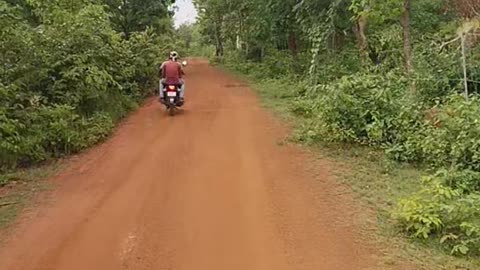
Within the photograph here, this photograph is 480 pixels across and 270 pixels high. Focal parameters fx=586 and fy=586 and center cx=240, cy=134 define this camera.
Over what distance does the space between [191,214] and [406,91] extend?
6.32 m

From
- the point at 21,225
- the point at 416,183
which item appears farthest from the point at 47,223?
the point at 416,183

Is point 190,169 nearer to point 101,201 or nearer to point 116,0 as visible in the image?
point 101,201

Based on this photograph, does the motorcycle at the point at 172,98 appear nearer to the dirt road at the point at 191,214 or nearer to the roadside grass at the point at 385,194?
the roadside grass at the point at 385,194

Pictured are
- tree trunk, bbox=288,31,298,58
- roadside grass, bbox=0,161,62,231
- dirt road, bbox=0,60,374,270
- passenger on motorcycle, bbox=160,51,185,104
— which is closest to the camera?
dirt road, bbox=0,60,374,270

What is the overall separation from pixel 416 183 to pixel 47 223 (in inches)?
182

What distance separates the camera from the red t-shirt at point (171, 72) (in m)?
13.8

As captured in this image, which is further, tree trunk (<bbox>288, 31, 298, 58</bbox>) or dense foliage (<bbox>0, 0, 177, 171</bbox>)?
tree trunk (<bbox>288, 31, 298, 58</bbox>)

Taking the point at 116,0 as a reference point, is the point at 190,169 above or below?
below

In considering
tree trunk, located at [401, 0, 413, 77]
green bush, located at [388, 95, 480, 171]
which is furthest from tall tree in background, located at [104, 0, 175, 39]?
green bush, located at [388, 95, 480, 171]

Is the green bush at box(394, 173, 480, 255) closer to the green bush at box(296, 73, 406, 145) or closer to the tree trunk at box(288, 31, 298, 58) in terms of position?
the green bush at box(296, 73, 406, 145)

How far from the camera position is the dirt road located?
17.7 feet

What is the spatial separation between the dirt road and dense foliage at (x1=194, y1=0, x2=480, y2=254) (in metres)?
0.94

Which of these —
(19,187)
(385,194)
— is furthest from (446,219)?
(19,187)

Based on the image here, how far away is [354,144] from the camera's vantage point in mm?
9914
